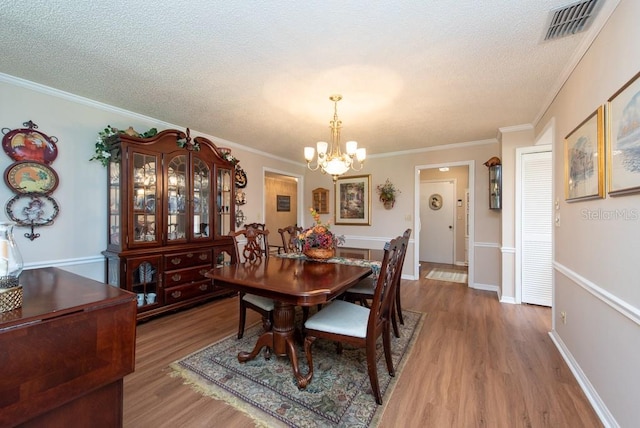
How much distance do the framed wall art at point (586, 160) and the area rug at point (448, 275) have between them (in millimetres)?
2993

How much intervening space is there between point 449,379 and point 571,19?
2.48m

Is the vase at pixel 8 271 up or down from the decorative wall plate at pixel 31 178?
down

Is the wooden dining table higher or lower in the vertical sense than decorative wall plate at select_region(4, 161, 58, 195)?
lower

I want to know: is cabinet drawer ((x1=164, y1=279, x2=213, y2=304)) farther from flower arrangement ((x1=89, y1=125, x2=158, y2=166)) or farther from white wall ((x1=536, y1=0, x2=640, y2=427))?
white wall ((x1=536, y1=0, x2=640, y2=427))

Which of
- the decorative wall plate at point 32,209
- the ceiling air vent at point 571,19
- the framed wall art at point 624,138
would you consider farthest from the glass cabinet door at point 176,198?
the framed wall art at point 624,138

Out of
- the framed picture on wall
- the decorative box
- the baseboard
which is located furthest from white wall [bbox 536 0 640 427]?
the framed picture on wall

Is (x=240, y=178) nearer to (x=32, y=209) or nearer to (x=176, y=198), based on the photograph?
(x=176, y=198)

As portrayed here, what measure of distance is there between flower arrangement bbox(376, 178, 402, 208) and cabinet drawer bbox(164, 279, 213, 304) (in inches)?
130

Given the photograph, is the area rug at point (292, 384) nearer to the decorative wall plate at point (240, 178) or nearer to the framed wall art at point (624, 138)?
the framed wall art at point (624, 138)

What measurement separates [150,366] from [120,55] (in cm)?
240

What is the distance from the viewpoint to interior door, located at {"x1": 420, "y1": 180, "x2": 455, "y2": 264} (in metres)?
6.45

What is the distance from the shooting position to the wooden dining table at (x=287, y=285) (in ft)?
5.44

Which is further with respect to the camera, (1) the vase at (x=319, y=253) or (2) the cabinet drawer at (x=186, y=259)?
(2) the cabinet drawer at (x=186, y=259)

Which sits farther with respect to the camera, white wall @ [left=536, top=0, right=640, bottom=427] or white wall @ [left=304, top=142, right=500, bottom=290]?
white wall @ [left=304, top=142, right=500, bottom=290]
